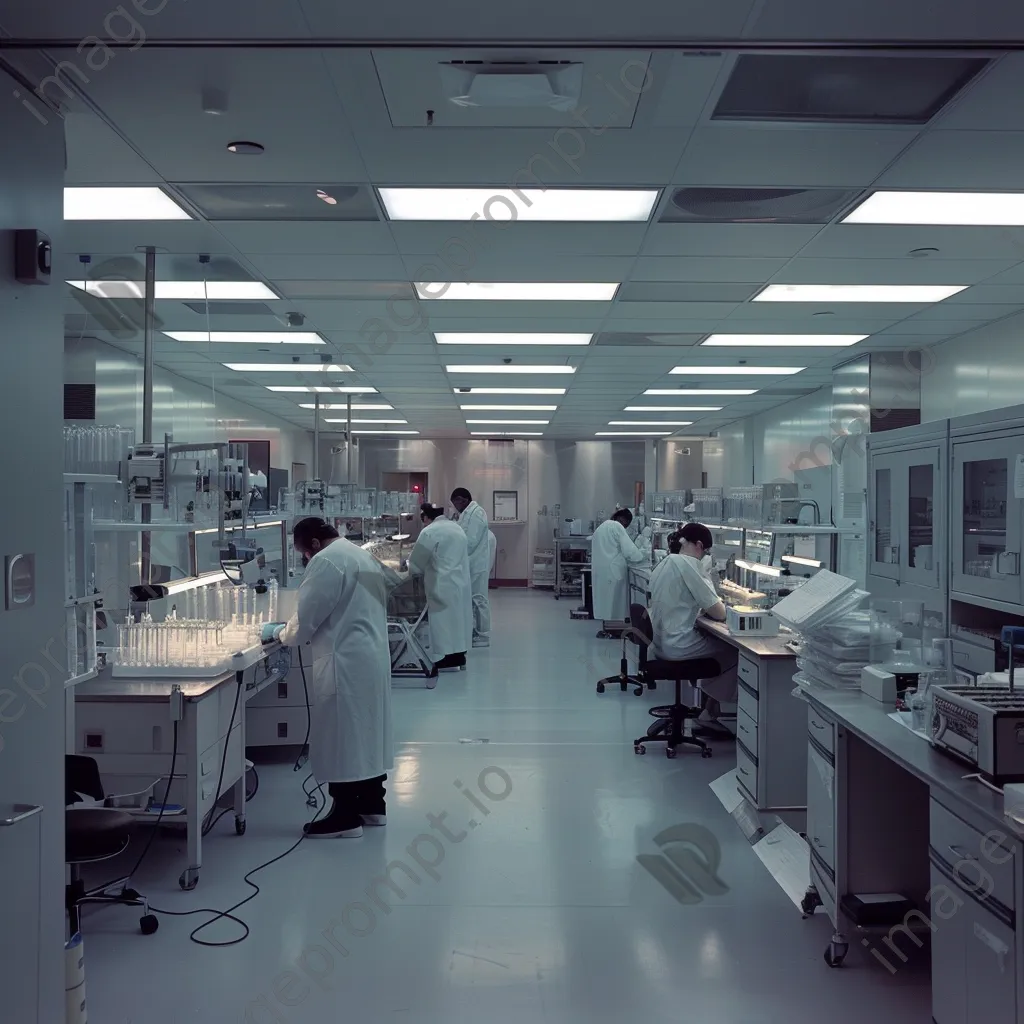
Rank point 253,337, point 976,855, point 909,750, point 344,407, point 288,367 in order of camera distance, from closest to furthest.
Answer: point 976,855
point 909,750
point 253,337
point 288,367
point 344,407

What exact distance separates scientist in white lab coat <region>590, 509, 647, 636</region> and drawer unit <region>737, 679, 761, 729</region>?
4.39m

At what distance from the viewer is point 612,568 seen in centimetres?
859

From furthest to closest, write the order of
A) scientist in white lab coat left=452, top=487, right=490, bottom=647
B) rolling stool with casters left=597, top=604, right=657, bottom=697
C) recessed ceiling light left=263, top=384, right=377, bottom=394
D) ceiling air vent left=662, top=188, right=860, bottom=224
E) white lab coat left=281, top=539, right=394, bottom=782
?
scientist in white lab coat left=452, top=487, right=490, bottom=647 < recessed ceiling light left=263, top=384, right=377, bottom=394 < rolling stool with casters left=597, top=604, right=657, bottom=697 < white lab coat left=281, top=539, right=394, bottom=782 < ceiling air vent left=662, top=188, right=860, bottom=224

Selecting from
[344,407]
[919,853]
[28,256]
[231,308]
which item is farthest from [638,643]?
[344,407]

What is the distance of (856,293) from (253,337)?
4.07 meters

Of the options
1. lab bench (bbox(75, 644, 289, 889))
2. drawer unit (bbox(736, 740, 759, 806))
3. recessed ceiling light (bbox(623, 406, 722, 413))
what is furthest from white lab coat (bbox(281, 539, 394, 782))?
recessed ceiling light (bbox(623, 406, 722, 413))

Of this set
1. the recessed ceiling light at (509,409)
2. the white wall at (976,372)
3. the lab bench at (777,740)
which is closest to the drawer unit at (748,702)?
the lab bench at (777,740)

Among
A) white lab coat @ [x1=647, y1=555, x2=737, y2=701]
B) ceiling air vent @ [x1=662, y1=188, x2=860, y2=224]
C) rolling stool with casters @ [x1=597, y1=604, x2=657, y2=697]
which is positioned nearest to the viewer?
ceiling air vent @ [x1=662, y1=188, x2=860, y2=224]

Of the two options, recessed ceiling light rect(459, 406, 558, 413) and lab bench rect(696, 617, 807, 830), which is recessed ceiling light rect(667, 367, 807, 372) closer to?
recessed ceiling light rect(459, 406, 558, 413)

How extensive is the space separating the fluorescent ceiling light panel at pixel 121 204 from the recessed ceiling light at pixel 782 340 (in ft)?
12.2

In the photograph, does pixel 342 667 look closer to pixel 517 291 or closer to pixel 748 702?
pixel 748 702

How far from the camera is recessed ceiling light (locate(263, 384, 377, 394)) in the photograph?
814cm

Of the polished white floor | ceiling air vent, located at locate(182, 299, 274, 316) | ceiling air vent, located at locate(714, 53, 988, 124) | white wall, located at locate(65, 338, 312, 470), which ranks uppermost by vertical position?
ceiling air vent, located at locate(714, 53, 988, 124)

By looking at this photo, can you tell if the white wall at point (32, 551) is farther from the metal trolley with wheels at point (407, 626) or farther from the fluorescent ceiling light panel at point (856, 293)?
the metal trolley with wheels at point (407, 626)
